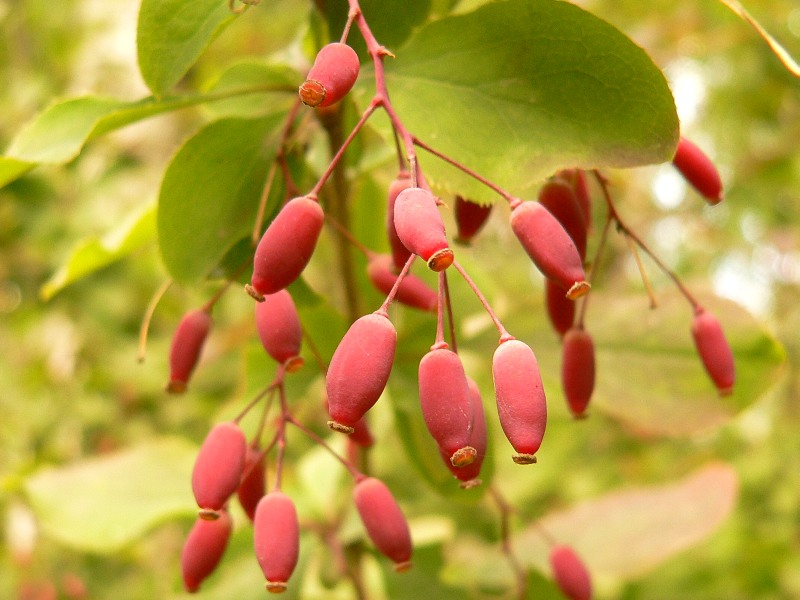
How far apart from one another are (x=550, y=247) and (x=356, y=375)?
17 cm

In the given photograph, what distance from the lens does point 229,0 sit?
0.78 metres

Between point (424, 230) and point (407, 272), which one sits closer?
point (424, 230)

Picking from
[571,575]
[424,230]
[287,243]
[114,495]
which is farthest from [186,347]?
[114,495]

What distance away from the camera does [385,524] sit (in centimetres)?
77

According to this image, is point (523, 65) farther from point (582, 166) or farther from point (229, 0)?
point (229, 0)

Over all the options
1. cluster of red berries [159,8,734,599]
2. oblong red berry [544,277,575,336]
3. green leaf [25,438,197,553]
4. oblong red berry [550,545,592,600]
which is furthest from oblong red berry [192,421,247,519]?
green leaf [25,438,197,553]

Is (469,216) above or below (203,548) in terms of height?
above

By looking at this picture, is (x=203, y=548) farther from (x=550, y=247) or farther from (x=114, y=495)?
(x=114, y=495)

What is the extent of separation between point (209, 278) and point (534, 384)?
1.47 feet

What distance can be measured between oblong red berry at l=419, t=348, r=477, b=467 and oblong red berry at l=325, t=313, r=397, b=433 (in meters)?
0.03

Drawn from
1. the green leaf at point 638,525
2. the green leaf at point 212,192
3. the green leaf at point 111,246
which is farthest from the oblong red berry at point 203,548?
the green leaf at point 638,525

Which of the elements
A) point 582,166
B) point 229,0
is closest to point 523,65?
point 582,166

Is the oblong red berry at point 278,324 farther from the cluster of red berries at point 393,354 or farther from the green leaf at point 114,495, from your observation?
the green leaf at point 114,495

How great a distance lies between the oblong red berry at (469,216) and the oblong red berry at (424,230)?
0.63ft
